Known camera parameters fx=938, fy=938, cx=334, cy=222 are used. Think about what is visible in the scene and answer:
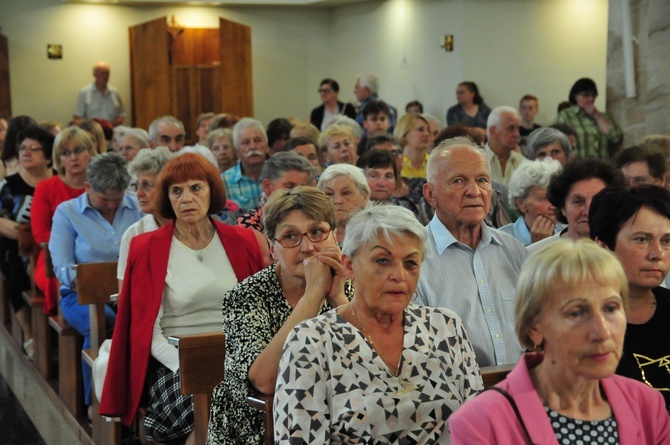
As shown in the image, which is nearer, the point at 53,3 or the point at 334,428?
the point at 334,428

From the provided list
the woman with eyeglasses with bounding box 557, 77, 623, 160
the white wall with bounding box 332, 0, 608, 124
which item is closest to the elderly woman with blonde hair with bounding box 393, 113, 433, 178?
the woman with eyeglasses with bounding box 557, 77, 623, 160

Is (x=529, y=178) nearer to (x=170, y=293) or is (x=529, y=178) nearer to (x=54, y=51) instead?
(x=170, y=293)

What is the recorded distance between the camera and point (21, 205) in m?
6.00

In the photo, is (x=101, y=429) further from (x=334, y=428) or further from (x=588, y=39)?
(x=588, y=39)

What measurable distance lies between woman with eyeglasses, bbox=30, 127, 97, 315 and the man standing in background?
22.4 ft

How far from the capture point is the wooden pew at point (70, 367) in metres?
4.55

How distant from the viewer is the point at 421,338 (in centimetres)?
247

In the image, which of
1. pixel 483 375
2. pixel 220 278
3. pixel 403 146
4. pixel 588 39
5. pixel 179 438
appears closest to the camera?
pixel 483 375

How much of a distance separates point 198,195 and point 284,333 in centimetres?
125

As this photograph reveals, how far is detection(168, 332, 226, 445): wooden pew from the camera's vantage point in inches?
118

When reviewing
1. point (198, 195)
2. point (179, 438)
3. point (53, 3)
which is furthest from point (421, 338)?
point (53, 3)

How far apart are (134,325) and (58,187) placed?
6.95 ft

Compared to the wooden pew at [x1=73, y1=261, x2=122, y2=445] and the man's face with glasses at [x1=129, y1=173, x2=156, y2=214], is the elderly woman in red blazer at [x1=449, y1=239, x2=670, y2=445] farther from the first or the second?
the man's face with glasses at [x1=129, y1=173, x2=156, y2=214]

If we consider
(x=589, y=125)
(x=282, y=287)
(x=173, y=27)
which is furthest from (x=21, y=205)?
(x=173, y=27)
